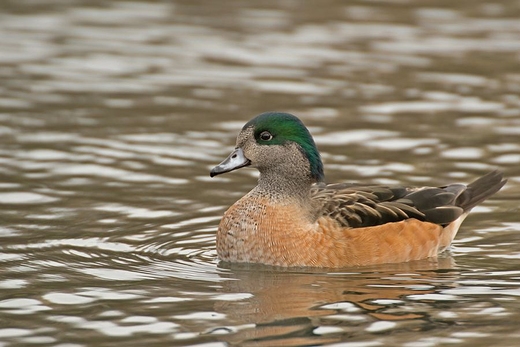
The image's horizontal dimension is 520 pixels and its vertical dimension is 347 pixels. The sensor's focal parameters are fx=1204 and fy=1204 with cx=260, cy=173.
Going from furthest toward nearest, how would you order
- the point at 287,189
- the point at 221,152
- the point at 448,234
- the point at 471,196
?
the point at 221,152
the point at 471,196
the point at 448,234
the point at 287,189

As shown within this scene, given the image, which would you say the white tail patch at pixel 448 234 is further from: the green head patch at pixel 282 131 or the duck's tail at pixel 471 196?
the green head patch at pixel 282 131

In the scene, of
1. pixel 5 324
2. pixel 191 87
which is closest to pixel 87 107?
pixel 191 87

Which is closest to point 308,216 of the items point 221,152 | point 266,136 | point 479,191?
point 266,136

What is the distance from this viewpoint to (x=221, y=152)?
1363 cm

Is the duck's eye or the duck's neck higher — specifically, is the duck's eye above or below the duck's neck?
above

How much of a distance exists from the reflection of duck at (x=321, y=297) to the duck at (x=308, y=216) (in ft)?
0.50

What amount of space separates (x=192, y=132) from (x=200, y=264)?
441cm

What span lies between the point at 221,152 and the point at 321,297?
4824 millimetres

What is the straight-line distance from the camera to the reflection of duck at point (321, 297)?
8.23 meters

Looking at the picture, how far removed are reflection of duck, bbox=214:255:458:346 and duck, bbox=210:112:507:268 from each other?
15 centimetres

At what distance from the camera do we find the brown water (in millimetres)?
8508

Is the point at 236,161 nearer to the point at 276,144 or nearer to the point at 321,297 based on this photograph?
the point at 276,144

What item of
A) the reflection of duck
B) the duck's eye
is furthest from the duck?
the reflection of duck

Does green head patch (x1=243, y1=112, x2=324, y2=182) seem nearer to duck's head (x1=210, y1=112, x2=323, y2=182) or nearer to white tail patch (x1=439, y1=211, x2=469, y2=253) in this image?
duck's head (x1=210, y1=112, x2=323, y2=182)
